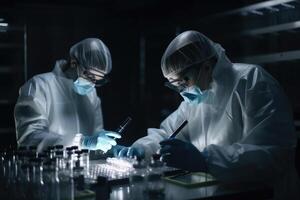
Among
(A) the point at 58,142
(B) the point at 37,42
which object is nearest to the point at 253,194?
(A) the point at 58,142

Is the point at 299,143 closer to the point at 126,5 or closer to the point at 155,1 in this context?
the point at 155,1

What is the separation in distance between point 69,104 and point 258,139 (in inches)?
70.5

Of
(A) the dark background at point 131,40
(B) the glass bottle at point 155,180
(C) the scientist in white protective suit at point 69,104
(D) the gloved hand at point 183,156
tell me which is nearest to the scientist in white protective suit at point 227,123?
(D) the gloved hand at point 183,156

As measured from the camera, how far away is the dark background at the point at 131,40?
331 cm

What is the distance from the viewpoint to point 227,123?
236 centimetres

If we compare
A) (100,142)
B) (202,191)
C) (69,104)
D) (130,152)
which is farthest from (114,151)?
(202,191)

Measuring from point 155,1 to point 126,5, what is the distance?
1.21ft

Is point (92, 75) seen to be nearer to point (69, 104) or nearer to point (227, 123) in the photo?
point (69, 104)

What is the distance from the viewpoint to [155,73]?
4.71m

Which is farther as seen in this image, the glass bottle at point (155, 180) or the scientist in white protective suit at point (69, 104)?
the scientist in white protective suit at point (69, 104)

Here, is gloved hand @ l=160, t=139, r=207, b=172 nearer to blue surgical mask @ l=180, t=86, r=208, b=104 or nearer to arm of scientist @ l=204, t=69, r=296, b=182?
arm of scientist @ l=204, t=69, r=296, b=182

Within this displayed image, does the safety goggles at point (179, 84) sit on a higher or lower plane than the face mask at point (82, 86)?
higher

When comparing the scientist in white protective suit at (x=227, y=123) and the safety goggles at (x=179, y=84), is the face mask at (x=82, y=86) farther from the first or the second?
the safety goggles at (x=179, y=84)

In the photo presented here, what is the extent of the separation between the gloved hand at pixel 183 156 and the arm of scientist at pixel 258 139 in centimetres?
6
